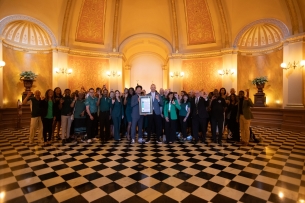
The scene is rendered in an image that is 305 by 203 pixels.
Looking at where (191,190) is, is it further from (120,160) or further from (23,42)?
(23,42)

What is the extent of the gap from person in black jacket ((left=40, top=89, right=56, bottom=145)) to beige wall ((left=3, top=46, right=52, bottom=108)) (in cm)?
595

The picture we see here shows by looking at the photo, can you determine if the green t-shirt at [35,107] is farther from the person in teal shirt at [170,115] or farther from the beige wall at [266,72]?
the beige wall at [266,72]

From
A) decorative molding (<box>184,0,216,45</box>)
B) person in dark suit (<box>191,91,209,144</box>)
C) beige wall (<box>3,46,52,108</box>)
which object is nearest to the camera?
person in dark suit (<box>191,91,209,144</box>)

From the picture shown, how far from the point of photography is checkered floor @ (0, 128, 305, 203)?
2.59m

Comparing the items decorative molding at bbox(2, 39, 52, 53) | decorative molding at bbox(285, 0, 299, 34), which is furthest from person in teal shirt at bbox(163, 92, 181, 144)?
decorative molding at bbox(2, 39, 52, 53)

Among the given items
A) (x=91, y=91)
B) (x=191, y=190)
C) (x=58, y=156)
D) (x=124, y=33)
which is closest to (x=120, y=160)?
(x=58, y=156)

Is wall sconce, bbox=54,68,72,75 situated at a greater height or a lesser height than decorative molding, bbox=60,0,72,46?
lesser

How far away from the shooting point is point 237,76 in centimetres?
1119

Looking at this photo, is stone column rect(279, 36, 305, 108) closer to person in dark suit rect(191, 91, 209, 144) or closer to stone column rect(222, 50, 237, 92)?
stone column rect(222, 50, 237, 92)

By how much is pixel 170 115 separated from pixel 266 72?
8957mm

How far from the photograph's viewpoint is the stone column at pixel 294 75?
8242mm

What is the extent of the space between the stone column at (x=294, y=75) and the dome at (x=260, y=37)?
6.46 feet

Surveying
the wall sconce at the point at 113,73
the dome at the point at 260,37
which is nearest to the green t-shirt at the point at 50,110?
the wall sconce at the point at 113,73

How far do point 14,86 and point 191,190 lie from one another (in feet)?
38.0
